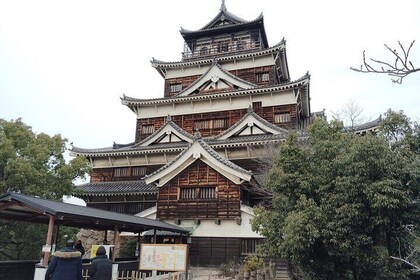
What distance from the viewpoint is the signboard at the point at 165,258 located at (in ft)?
38.7

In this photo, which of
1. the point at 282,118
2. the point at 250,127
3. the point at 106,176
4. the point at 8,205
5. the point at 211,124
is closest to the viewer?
the point at 8,205

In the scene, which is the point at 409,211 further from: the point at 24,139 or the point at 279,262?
the point at 24,139

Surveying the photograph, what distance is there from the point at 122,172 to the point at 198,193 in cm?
852

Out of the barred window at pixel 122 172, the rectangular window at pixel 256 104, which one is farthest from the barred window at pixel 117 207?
the rectangular window at pixel 256 104

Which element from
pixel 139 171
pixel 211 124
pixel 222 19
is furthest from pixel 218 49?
pixel 139 171

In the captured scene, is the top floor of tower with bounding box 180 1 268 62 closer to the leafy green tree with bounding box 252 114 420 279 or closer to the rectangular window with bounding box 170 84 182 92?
the rectangular window with bounding box 170 84 182 92

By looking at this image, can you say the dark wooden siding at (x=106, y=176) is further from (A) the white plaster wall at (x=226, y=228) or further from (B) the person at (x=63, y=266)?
(B) the person at (x=63, y=266)

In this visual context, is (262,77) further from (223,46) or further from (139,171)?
(139,171)

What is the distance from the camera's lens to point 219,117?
2558 centimetres

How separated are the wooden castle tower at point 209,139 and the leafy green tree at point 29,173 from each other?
4375 millimetres

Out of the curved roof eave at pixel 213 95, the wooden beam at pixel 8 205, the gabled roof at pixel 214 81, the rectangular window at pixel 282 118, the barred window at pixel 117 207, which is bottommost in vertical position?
the wooden beam at pixel 8 205

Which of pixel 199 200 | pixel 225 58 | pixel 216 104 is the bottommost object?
pixel 199 200

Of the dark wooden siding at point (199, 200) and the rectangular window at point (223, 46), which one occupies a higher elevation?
the rectangular window at point (223, 46)

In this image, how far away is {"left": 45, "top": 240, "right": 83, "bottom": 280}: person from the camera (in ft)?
22.1
